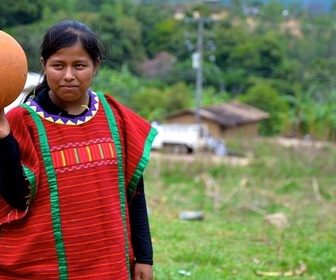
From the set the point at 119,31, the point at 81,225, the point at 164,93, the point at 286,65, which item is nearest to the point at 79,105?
the point at 81,225

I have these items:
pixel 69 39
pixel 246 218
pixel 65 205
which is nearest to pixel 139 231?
pixel 65 205

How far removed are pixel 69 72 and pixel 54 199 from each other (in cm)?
36

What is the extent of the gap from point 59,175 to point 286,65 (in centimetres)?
3734

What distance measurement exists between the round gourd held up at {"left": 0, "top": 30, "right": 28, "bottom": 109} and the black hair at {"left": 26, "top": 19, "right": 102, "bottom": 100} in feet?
0.34

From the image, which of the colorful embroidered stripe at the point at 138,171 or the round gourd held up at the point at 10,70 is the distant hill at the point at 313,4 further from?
the round gourd held up at the point at 10,70

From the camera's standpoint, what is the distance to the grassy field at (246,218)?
5027 mm

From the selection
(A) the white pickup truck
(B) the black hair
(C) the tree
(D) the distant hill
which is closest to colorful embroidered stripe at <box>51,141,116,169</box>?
(B) the black hair

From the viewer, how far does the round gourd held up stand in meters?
1.74

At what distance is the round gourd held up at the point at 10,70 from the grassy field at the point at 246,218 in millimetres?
2819

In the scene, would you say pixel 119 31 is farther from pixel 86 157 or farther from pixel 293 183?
pixel 86 157

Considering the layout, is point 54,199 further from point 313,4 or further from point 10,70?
point 313,4

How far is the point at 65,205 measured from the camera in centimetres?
186

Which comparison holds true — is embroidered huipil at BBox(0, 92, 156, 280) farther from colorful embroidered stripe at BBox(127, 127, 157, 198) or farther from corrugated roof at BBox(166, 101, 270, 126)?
corrugated roof at BBox(166, 101, 270, 126)

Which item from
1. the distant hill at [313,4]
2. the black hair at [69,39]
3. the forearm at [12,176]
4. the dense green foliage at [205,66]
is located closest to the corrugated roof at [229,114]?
the dense green foliage at [205,66]
